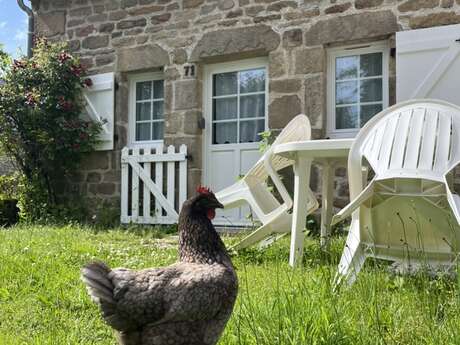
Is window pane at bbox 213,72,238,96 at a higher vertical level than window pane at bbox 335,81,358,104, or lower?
higher

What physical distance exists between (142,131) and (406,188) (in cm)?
539

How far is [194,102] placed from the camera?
22.5ft

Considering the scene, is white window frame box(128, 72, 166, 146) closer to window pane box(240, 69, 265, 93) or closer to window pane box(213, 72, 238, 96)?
window pane box(213, 72, 238, 96)

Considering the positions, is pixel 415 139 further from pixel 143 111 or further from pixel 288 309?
pixel 143 111

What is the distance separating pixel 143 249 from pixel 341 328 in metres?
2.94

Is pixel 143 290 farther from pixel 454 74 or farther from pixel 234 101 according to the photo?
pixel 234 101

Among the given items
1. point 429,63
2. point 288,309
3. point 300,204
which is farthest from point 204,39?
point 288,309

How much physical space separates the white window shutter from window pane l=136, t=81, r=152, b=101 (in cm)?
39

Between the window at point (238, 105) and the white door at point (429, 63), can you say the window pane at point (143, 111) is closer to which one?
the window at point (238, 105)

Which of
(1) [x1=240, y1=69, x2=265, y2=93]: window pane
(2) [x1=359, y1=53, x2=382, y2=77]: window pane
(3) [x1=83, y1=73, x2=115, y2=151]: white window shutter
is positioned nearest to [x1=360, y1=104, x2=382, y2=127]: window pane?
(2) [x1=359, y1=53, x2=382, y2=77]: window pane

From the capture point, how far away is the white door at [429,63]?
529 cm

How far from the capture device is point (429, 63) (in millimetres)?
5402

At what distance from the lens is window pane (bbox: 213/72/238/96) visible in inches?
271

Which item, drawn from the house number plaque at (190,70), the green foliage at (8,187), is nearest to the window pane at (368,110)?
the house number plaque at (190,70)
